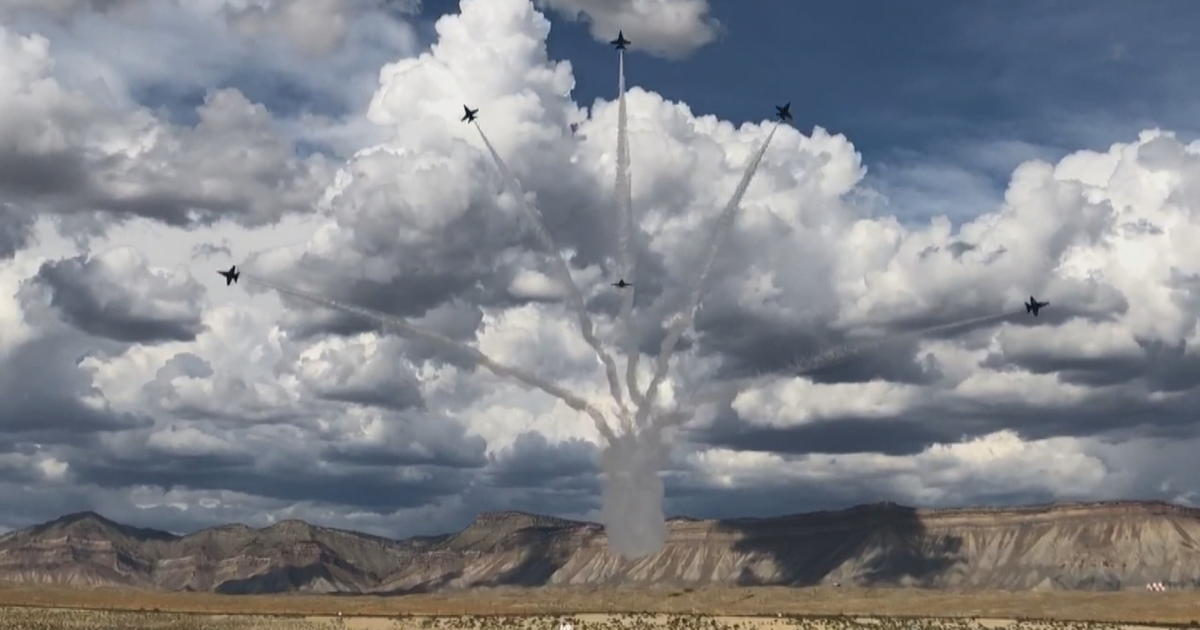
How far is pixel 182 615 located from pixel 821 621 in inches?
3452

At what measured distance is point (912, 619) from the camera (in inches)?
7470

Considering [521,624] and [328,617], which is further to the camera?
[328,617]

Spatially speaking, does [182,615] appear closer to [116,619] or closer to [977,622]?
[116,619]

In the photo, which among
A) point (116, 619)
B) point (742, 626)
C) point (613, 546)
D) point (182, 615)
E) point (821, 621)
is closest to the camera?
point (613, 546)

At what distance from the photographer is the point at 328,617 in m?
191

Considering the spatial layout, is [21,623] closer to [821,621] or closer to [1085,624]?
[821,621]

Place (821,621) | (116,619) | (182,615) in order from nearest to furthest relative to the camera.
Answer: (821,621)
(116,619)
(182,615)

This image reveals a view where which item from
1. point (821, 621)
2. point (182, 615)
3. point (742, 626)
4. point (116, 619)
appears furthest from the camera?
point (182, 615)

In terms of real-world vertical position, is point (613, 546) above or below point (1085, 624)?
above

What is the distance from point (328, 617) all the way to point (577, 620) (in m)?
38.8

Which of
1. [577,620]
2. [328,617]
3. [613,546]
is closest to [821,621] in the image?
[577,620]

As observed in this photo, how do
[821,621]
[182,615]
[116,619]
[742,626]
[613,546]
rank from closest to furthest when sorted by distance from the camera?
[613,546], [742,626], [821,621], [116,619], [182,615]

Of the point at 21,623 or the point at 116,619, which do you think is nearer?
the point at 21,623

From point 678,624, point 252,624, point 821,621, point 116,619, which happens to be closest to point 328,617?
point 252,624
